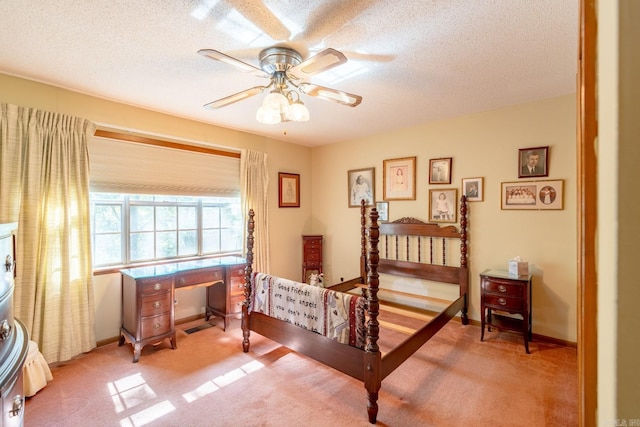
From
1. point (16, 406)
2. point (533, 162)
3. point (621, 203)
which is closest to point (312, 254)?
point (533, 162)

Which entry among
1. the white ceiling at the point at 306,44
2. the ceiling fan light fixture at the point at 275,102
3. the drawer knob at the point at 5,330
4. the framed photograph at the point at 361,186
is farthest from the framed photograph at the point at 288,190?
the drawer knob at the point at 5,330

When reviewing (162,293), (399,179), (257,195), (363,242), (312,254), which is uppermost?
(399,179)

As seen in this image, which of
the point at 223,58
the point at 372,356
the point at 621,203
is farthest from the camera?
the point at 372,356

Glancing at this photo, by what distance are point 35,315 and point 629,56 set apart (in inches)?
147

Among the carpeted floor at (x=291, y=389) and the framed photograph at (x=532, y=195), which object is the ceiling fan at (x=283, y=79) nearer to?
the carpeted floor at (x=291, y=389)

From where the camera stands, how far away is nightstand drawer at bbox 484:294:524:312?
115 inches

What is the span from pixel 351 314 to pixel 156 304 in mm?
2027

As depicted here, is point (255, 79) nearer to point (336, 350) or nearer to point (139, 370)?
point (336, 350)

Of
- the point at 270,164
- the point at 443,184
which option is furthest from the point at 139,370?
the point at 443,184

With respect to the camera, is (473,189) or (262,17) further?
(473,189)

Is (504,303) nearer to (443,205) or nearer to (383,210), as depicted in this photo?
(443,205)

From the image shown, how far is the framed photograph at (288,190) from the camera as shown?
185 inches

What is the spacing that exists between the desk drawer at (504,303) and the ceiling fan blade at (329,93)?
2456mm

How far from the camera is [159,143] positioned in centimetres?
345
